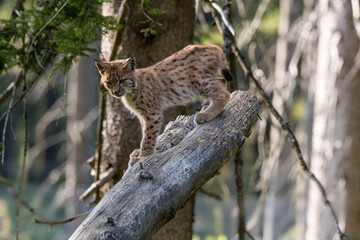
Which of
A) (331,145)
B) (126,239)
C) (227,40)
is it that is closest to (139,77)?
(227,40)

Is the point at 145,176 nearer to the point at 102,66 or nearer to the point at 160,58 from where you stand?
the point at 102,66

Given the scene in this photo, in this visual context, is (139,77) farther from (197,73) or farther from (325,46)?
(325,46)

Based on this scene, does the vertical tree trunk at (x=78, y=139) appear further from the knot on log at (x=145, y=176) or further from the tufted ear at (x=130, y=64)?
the knot on log at (x=145, y=176)

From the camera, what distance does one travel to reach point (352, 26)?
296 inches

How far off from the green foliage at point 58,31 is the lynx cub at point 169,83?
357 mm

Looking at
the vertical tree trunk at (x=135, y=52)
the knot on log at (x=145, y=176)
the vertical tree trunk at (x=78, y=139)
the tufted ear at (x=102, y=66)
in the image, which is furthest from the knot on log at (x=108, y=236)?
the vertical tree trunk at (x=78, y=139)

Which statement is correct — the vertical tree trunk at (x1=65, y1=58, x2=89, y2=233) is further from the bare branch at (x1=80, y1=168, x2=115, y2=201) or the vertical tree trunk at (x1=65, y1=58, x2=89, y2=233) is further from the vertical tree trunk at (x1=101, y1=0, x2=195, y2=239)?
the bare branch at (x1=80, y1=168, x2=115, y2=201)

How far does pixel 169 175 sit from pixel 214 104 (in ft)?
4.11

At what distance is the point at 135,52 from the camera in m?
5.91

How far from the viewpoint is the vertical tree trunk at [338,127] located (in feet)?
24.7

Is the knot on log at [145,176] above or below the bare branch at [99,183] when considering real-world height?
above

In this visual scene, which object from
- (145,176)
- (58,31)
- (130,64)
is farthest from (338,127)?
(145,176)

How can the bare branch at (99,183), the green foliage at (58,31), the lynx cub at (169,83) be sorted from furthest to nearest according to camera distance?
the bare branch at (99,183)
the lynx cub at (169,83)
the green foliage at (58,31)

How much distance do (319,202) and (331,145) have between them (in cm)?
74
